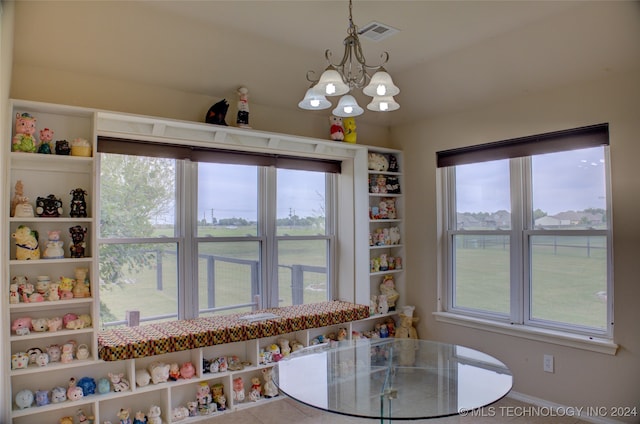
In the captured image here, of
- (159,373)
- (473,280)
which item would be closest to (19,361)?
(159,373)

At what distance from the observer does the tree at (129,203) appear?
3.06m

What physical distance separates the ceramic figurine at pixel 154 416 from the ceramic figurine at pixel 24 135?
1851 mm

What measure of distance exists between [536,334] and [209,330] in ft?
8.07

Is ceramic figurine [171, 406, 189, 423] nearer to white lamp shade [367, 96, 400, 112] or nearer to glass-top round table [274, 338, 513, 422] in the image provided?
glass-top round table [274, 338, 513, 422]

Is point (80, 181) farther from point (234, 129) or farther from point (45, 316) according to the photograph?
point (234, 129)

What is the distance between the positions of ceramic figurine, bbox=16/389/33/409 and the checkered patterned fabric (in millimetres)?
440

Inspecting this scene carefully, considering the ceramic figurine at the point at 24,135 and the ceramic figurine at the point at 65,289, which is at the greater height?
the ceramic figurine at the point at 24,135

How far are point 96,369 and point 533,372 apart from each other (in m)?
3.19

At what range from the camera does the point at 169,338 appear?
286cm

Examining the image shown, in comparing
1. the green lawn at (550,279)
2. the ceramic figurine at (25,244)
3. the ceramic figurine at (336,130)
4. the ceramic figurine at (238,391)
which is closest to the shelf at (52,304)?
the ceramic figurine at (25,244)

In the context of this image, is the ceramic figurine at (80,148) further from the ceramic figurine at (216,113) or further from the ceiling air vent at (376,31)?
the ceiling air vent at (376,31)

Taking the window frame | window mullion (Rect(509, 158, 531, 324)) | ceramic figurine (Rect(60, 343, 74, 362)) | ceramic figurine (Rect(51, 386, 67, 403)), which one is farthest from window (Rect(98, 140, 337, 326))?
window mullion (Rect(509, 158, 531, 324))

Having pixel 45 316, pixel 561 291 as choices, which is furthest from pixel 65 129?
pixel 561 291

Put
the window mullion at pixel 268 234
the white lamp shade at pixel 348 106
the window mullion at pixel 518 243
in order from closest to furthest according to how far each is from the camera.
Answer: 1. the white lamp shade at pixel 348 106
2. the window mullion at pixel 518 243
3. the window mullion at pixel 268 234
